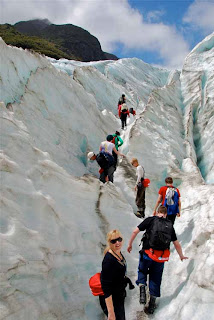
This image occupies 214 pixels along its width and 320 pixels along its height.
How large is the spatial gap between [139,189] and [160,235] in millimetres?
2657

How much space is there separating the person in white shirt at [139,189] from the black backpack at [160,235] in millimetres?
2484

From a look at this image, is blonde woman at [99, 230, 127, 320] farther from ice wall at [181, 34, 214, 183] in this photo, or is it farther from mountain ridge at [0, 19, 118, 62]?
mountain ridge at [0, 19, 118, 62]

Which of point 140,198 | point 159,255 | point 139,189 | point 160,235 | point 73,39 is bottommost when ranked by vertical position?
point 159,255

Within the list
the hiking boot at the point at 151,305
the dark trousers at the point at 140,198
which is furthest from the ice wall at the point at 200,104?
the hiking boot at the point at 151,305

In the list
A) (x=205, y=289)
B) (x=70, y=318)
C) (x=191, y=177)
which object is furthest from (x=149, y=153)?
(x=70, y=318)

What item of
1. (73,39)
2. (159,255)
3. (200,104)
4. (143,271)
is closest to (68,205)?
(143,271)

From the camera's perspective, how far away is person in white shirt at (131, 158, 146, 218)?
655cm

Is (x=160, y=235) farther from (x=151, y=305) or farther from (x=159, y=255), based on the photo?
(x=151, y=305)

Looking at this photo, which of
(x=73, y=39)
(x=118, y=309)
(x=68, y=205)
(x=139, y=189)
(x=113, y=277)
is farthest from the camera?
(x=73, y=39)

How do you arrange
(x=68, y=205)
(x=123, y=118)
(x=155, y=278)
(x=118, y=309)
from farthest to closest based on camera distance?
(x=123, y=118) → (x=68, y=205) → (x=155, y=278) → (x=118, y=309)

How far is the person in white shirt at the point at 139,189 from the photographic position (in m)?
6.55

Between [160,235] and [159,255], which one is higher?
[160,235]

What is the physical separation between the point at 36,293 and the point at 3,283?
1.48 ft

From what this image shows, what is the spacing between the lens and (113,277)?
3264 mm
